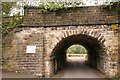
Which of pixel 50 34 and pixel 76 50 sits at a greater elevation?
pixel 50 34

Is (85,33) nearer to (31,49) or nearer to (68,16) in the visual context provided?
(68,16)

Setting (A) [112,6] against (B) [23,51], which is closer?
(A) [112,6]

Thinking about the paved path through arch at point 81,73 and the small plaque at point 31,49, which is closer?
the small plaque at point 31,49

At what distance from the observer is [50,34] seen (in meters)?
9.78

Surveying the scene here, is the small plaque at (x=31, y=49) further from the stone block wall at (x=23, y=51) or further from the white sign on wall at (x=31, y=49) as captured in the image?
the stone block wall at (x=23, y=51)

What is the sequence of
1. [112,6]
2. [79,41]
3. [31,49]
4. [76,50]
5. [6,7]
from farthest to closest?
[76,50], [79,41], [6,7], [31,49], [112,6]

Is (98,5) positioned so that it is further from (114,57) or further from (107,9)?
(114,57)

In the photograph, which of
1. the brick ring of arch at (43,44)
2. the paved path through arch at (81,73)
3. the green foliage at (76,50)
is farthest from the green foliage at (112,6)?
the green foliage at (76,50)

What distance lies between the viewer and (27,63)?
381 inches

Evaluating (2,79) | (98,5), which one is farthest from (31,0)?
(2,79)

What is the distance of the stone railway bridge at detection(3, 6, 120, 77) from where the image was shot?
957 cm

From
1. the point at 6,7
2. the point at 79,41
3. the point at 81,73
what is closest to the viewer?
the point at 6,7

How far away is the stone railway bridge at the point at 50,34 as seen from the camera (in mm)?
9570

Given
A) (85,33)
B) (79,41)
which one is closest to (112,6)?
(85,33)
